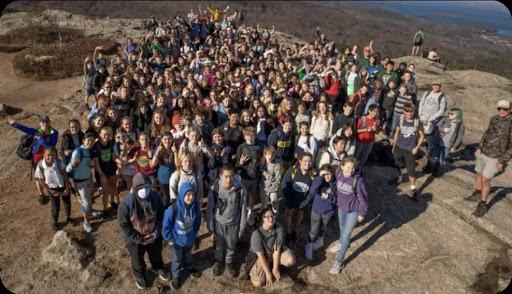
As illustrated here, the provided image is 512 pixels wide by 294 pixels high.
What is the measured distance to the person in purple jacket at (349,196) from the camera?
607 centimetres

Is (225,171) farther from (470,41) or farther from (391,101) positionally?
(470,41)

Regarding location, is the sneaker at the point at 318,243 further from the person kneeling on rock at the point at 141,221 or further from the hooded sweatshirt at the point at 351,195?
the person kneeling on rock at the point at 141,221

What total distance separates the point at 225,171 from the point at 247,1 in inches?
6002

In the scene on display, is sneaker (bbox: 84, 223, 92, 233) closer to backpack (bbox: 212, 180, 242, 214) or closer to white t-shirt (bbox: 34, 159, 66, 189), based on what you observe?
white t-shirt (bbox: 34, 159, 66, 189)

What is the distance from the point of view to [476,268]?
6938 millimetres

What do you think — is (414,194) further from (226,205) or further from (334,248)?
(226,205)

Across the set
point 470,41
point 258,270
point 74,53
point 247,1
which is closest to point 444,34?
point 470,41

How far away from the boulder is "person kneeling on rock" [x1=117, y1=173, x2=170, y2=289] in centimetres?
130

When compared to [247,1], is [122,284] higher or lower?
lower

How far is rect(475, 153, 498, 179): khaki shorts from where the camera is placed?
771 cm

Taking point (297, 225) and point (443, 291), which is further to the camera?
point (297, 225)

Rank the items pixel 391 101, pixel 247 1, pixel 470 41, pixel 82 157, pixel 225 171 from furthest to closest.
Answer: pixel 247 1
pixel 470 41
pixel 391 101
pixel 82 157
pixel 225 171

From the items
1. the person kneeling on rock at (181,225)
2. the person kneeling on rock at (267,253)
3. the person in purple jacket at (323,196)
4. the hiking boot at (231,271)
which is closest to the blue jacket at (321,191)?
the person in purple jacket at (323,196)

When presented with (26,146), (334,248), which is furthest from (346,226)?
(26,146)
